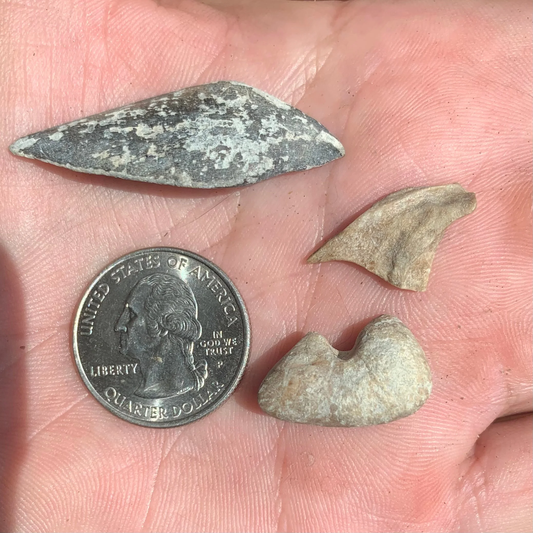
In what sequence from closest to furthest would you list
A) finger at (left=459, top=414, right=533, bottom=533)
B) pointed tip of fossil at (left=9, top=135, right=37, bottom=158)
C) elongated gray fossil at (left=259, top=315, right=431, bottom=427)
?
elongated gray fossil at (left=259, top=315, right=431, bottom=427) < pointed tip of fossil at (left=9, top=135, right=37, bottom=158) < finger at (left=459, top=414, right=533, bottom=533)

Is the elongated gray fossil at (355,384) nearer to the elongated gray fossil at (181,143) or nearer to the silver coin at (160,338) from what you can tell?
the silver coin at (160,338)

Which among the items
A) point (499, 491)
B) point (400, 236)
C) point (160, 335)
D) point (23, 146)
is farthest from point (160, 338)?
point (499, 491)

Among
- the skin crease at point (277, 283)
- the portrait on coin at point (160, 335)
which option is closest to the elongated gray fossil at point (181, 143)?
the skin crease at point (277, 283)

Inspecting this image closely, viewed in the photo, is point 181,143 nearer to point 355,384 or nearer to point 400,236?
point 400,236

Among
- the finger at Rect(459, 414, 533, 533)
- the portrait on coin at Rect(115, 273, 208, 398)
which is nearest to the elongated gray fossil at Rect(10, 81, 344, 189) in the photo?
the portrait on coin at Rect(115, 273, 208, 398)

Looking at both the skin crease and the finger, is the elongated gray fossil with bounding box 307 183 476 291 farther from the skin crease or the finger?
the finger

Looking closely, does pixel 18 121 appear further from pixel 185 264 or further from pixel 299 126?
pixel 299 126
